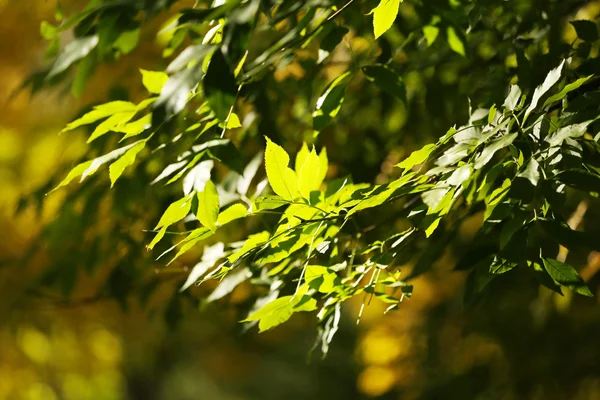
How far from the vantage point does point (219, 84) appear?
2.32 ft

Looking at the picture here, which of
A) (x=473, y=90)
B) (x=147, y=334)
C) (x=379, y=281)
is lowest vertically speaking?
(x=147, y=334)

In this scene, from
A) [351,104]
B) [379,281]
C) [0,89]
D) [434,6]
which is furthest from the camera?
[0,89]

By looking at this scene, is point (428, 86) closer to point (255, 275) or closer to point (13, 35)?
→ point (255, 275)

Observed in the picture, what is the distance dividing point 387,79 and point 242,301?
0.60 m

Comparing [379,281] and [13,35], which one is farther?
[13,35]

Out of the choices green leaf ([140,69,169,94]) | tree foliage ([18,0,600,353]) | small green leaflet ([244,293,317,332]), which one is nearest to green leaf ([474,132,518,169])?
tree foliage ([18,0,600,353])

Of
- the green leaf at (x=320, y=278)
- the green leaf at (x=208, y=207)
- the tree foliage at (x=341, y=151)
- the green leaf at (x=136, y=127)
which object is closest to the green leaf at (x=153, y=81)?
the tree foliage at (x=341, y=151)

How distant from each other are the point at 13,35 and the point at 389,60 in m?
2.08

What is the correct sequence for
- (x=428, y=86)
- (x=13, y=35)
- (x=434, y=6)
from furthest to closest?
(x=13, y=35) → (x=428, y=86) → (x=434, y=6)

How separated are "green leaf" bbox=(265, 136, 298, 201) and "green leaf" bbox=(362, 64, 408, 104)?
0.90ft

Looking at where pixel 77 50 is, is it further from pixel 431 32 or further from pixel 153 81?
pixel 431 32

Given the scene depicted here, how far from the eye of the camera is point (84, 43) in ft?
3.07

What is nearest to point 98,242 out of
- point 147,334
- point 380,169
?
point 380,169

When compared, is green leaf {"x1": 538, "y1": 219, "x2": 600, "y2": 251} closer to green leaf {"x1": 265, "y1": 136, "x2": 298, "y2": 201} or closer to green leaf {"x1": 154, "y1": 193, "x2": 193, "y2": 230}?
green leaf {"x1": 265, "y1": 136, "x2": 298, "y2": 201}
